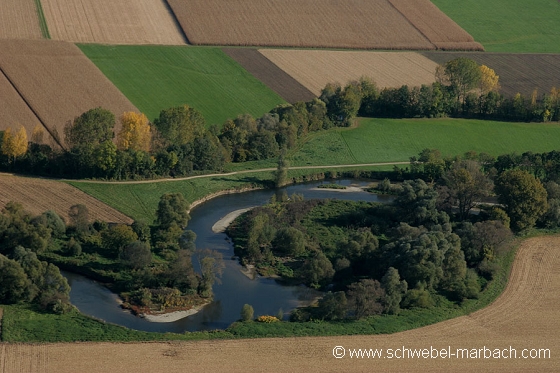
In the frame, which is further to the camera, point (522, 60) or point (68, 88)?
point (522, 60)

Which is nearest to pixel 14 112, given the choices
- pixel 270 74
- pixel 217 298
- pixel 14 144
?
pixel 14 144

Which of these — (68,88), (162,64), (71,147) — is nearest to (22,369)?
(71,147)

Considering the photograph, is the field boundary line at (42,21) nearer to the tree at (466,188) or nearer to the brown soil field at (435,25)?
the brown soil field at (435,25)

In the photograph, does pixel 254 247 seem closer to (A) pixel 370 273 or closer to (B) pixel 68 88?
(A) pixel 370 273

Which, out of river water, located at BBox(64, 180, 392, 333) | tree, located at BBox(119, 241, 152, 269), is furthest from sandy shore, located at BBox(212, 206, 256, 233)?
tree, located at BBox(119, 241, 152, 269)

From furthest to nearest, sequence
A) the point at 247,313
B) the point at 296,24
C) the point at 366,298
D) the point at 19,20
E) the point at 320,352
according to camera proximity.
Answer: the point at 296,24 → the point at 19,20 → the point at 366,298 → the point at 247,313 → the point at 320,352

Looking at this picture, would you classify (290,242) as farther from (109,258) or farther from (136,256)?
(109,258)

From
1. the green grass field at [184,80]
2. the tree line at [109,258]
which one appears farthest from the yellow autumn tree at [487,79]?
→ the tree line at [109,258]
